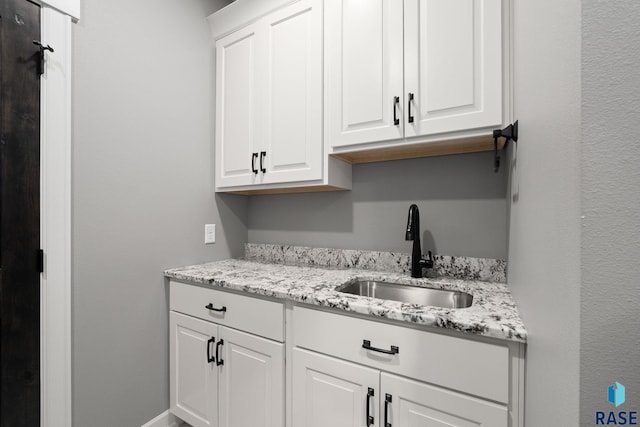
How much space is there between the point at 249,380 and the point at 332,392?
44 centimetres

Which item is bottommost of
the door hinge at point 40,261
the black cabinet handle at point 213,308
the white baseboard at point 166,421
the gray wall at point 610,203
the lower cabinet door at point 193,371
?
the white baseboard at point 166,421

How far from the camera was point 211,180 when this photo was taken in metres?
1.89

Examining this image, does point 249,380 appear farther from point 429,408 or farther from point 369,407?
point 429,408

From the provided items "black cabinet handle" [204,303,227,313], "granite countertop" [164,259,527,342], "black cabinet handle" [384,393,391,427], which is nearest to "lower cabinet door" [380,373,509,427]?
"black cabinet handle" [384,393,391,427]

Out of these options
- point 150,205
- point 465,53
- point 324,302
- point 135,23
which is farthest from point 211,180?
point 465,53

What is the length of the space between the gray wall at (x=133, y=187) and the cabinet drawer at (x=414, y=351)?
956 mm

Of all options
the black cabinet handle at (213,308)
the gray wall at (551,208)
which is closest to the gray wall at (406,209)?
the gray wall at (551,208)

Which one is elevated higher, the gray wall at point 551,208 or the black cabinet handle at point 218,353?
the gray wall at point 551,208

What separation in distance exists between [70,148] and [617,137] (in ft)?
5.71

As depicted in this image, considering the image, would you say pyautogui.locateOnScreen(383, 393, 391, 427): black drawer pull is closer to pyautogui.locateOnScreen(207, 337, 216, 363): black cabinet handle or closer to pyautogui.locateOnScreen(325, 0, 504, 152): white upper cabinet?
pyautogui.locateOnScreen(207, 337, 216, 363): black cabinet handle

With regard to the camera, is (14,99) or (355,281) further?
(355,281)

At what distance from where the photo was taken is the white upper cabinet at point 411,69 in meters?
1.09

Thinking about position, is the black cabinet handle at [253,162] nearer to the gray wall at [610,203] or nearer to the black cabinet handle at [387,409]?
the black cabinet handle at [387,409]

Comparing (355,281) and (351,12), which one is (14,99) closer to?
(351,12)
